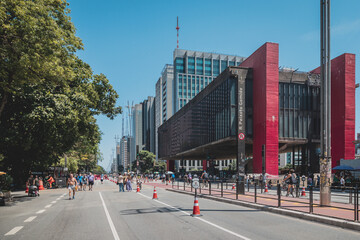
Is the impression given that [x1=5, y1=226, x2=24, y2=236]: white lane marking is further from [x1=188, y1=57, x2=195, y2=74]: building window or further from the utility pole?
[x1=188, y1=57, x2=195, y2=74]: building window

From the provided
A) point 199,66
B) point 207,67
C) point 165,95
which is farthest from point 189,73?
point 165,95

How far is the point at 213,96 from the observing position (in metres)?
57.6

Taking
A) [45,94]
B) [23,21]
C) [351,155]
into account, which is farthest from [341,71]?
[23,21]

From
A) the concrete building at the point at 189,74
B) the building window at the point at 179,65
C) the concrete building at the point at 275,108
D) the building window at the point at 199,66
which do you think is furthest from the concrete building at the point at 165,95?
the concrete building at the point at 275,108

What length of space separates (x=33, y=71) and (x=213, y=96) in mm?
44462

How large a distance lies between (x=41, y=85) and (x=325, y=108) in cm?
1658

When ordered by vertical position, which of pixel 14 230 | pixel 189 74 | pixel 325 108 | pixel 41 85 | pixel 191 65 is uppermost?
pixel 191 65

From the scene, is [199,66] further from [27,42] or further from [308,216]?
[308,216]

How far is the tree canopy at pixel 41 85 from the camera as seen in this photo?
13906 mm

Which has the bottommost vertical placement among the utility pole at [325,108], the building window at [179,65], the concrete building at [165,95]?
the utility pole at [325,108]

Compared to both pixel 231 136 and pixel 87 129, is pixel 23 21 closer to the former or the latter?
pixel 87 129

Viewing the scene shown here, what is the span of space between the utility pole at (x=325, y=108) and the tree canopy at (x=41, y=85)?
12343 millimetres

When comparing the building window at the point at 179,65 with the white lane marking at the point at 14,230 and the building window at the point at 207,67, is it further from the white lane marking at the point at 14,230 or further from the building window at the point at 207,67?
the white lane marking at the point at 14,230

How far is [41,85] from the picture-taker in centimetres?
2005
